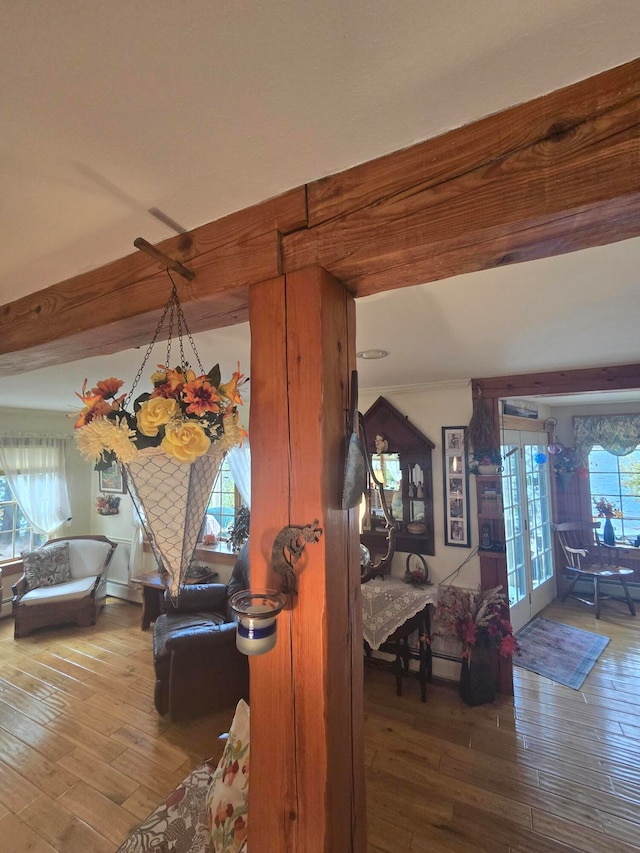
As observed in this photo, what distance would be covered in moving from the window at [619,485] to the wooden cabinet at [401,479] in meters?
2.99

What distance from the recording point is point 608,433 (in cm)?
444

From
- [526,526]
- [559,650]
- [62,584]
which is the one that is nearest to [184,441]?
[526,526]

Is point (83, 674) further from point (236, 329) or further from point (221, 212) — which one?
point (221, 212)

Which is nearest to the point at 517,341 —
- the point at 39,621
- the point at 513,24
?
the point at 513,24

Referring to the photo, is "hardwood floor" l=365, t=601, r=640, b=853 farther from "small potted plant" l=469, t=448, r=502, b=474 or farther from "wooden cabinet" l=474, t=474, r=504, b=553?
"small potted plant" l=469, t=448, r=502, b=474

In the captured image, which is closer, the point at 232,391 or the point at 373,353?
the point at 232,391

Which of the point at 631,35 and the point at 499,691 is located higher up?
the point at 631,35

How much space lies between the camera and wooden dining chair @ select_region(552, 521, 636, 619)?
4027mm

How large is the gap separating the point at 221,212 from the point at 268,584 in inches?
31.1

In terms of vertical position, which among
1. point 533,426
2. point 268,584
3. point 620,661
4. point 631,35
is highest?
point 631,35

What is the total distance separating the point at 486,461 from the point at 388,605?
129 cm

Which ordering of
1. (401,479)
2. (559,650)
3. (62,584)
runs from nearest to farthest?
(401,479) → (559,650) → (62,584)

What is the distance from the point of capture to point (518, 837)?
1.64 metres

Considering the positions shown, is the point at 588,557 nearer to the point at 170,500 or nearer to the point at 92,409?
the point at 170,500
